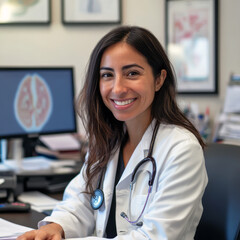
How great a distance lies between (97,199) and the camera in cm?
138

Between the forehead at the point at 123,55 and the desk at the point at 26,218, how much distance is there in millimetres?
597

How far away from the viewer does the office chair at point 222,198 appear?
125 centimetres

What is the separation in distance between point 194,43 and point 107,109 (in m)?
1.44

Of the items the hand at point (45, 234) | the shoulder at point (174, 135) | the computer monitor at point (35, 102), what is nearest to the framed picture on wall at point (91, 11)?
the computer monitor at point (35, 102)

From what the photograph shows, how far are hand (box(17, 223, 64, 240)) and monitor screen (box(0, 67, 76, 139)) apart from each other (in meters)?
0.76

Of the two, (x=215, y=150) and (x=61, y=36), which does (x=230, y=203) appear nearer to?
(x=215, y=150)

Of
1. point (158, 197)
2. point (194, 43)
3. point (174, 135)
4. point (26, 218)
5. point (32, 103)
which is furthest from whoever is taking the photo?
point (194, 43)

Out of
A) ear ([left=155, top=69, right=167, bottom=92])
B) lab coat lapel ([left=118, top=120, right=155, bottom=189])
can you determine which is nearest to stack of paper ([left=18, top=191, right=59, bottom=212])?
lab coat lapel ([left=118, top=120, right=155, bottom=189])

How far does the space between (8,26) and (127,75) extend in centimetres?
177

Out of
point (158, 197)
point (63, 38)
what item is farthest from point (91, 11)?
point (158, 197)

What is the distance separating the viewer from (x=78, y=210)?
1.41 meters

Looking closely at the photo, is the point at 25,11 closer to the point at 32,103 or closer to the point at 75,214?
the point at 32,103

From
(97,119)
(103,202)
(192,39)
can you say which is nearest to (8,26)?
(192,39)

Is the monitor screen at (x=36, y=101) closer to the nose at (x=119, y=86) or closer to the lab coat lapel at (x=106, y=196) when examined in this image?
the lab coat lapel at (x=106, y=196)
